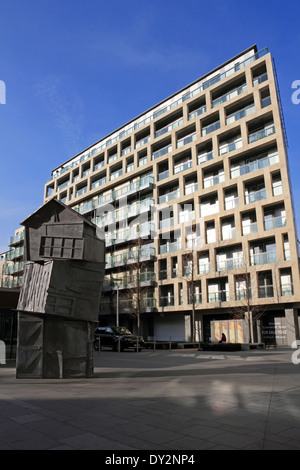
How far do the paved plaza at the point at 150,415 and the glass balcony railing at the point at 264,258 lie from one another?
2159 centimetres

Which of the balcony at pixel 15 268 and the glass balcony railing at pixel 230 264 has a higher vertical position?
the balcony at pixel 15 268

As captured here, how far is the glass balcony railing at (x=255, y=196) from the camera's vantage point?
32.0 m

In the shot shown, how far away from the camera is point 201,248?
36.5m

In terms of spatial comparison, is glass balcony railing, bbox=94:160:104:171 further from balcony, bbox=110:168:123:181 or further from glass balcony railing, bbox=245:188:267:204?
glass balcony railing, bbox=245:188:267:204

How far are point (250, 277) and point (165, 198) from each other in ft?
46.5

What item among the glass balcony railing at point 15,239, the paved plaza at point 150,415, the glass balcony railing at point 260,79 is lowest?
the paved plaza at point 150,415

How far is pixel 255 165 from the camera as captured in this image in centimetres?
3288

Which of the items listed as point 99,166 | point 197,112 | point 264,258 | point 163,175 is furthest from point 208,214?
point 99,166

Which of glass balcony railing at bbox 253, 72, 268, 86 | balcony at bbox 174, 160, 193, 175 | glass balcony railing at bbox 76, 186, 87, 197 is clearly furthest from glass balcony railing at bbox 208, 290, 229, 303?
glass balcony railing at bbox 76, 186, 87, 197

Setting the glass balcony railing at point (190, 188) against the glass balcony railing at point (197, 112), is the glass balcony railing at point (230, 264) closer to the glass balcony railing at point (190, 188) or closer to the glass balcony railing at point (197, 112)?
the glass balcony railing at point (190, 188)

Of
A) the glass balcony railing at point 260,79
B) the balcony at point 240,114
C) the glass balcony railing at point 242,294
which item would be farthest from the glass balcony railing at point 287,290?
the glass balcony railing at point 260,79

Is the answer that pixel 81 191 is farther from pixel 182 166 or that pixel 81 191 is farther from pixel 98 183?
pixel 182 166

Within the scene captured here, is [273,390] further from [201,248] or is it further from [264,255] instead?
[201,248]

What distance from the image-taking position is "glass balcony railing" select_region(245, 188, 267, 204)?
31970 mm
